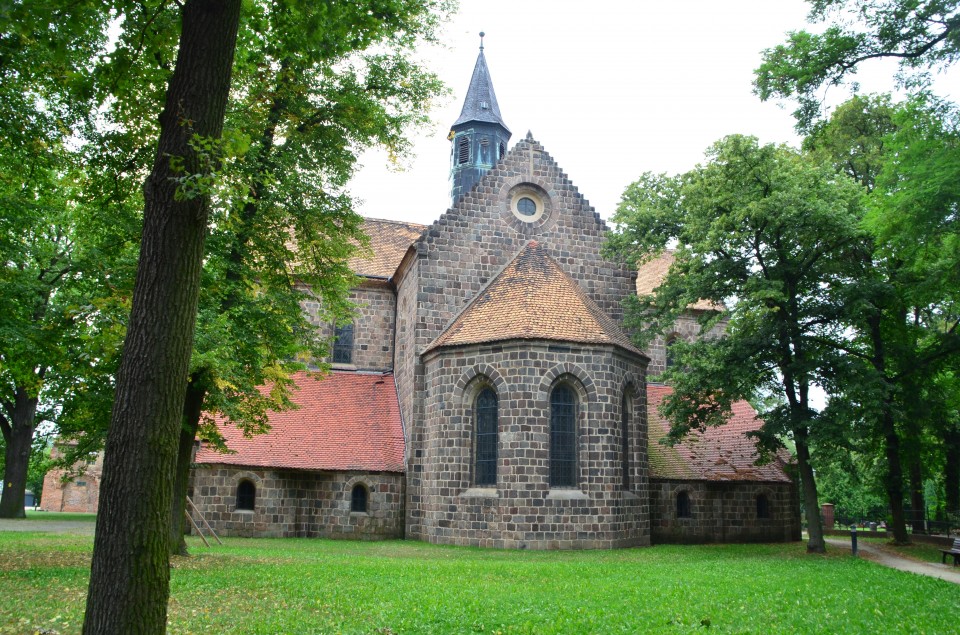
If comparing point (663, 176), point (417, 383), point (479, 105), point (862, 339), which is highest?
point (479, 105)

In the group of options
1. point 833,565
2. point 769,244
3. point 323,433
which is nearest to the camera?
point 833,565

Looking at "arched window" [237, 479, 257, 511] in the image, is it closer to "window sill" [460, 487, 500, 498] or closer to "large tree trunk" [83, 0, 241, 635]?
"window sill" [460, 487, 500, 498]

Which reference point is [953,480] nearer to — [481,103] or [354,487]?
[354,487]

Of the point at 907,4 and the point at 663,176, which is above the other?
the point at 663,176

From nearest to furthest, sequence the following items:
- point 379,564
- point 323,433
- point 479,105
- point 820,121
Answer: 1. point 820,121
2. point 379,564
3. point 323,433
4. point 479,105

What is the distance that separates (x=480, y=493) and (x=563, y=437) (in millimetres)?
2904

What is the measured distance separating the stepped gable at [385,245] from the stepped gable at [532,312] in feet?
20.9

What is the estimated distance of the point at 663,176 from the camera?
2348cm

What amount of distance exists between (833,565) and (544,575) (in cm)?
744

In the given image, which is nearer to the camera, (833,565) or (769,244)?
(833,565)

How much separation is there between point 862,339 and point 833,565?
10264 mm

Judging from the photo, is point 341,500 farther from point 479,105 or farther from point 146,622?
point 479,105

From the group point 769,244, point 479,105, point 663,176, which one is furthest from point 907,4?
point 479,105

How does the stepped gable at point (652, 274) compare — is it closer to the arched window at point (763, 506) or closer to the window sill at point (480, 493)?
the arched window at point (763, 506)
